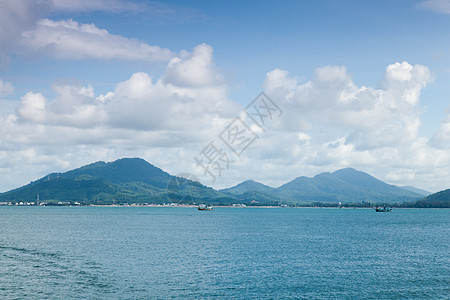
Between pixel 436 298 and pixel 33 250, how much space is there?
107 metres

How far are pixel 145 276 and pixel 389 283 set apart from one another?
4881 cm

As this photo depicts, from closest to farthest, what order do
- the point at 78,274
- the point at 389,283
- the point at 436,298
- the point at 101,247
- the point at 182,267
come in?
the point at 436,298 < the point at 389,283 < the point at 78,274 < the point at 182,267 < the point at 101,247

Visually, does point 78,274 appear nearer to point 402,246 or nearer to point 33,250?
point 33,250

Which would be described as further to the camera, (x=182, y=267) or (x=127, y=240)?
(x=127, y=240)

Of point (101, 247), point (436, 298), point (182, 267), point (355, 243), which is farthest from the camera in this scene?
point (355, 243)

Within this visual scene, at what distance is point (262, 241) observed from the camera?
490 feet

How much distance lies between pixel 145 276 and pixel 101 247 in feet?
170

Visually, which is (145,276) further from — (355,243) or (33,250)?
(355,243)

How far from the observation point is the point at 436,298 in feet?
227

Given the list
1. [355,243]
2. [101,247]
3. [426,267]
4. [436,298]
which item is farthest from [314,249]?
[101,247]

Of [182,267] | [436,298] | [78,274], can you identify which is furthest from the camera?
[182,267]

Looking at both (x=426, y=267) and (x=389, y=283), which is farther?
(x=426, y=267)

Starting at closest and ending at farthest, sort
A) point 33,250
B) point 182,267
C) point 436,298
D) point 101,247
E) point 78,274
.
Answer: point 436,298 → point 78,274 → point 182,267 → point 33,250 → point 101,247

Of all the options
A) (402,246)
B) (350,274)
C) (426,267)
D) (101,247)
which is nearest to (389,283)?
(350,274)
